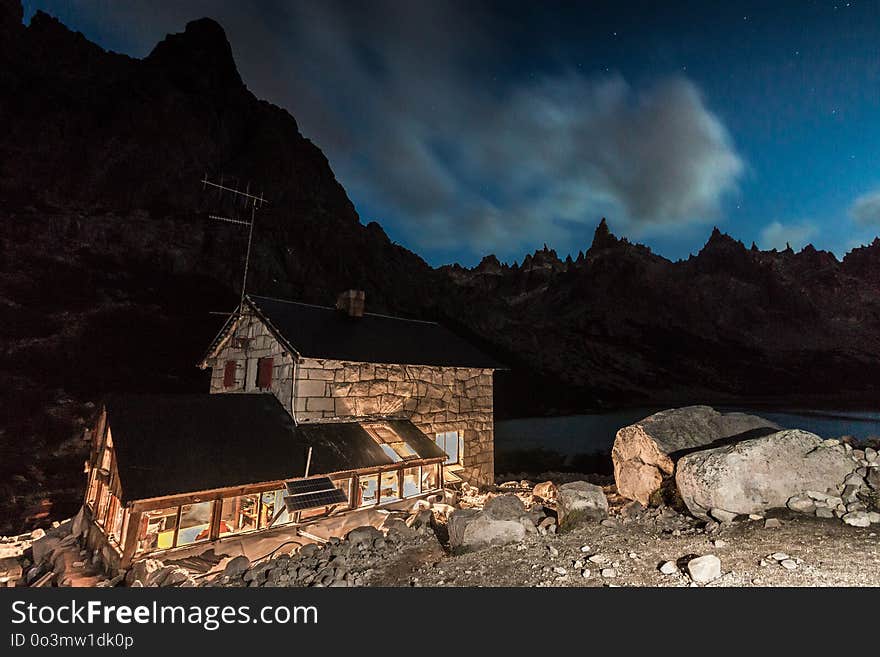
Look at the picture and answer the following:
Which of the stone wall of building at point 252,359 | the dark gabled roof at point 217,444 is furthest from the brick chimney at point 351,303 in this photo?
the dark gabled roof at point 217,444

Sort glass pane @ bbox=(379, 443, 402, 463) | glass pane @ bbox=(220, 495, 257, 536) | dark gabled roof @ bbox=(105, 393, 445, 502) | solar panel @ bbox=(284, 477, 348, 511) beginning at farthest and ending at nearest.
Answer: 1. glass pane @ bbox=(379, 443, 402, 463)
2. glass pane @ bbox=(220, 495, 257, 536)
3. solar panel @ bbox=(284, 477, 348, 511)
4. dark gabled roof @ bbox=(105, 393, 445, 502)

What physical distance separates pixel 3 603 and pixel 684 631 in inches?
331

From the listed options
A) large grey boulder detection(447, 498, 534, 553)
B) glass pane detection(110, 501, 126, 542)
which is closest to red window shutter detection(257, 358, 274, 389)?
glass pane detection(110, 501, 126, 542)

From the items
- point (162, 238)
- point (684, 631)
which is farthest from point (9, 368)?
point (684, 631)

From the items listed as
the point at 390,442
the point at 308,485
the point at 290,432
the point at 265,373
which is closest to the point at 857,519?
the point at 390,442

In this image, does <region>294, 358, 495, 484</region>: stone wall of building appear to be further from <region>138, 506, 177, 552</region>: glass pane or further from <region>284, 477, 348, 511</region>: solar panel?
<region>138, 506, 177, 552</region>: glass pane

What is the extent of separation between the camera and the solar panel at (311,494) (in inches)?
371

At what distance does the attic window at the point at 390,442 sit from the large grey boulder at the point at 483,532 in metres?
4.47

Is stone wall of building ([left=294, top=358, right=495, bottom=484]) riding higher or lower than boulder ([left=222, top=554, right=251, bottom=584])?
higher

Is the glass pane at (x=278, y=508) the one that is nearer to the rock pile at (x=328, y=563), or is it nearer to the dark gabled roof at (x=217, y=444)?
the dark gabled roof at (x=217, y=444)

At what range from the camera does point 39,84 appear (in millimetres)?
68562

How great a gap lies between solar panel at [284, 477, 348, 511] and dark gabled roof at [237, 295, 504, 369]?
11.6 ft

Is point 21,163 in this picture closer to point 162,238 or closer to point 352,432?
point 162,238

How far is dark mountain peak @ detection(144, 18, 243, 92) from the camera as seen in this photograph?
87.4 meters
